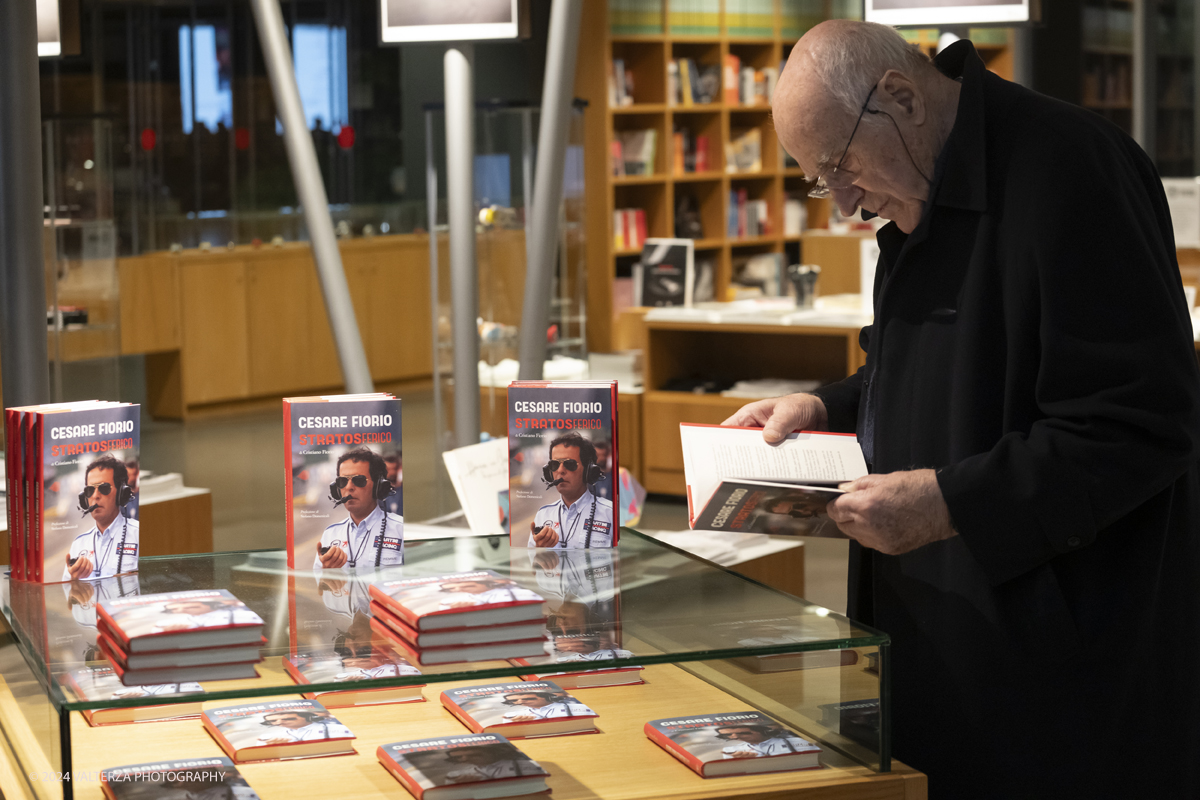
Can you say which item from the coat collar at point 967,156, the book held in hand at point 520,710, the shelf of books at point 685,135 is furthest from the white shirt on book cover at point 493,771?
the shelf of books at point 685,135

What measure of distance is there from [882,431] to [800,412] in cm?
18

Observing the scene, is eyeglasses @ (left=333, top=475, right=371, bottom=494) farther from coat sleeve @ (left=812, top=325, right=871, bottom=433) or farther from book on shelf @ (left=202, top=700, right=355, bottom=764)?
coat sleeve @ (left=812, top=325, right=871, bottom=433)

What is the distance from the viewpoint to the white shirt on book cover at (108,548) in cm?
188

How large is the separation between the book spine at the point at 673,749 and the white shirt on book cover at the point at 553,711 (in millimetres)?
87

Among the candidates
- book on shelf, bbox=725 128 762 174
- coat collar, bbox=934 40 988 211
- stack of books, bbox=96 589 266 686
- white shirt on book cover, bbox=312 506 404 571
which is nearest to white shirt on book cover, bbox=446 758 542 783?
stack of books, bbox=96 589 266 686

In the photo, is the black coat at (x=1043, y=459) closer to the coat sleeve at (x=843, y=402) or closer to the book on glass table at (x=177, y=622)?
the coat sleeve at (x=843, y=402)

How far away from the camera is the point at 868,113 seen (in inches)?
68.3

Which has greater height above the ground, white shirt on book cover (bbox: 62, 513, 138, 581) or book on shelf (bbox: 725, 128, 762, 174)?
book on shelf (bbox: 725, 128, 762, 174)

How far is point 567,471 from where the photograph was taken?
2.06 meters

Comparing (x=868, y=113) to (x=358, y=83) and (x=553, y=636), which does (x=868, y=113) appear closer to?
(x=553, y=636)

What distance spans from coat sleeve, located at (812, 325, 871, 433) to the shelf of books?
20.9 ft

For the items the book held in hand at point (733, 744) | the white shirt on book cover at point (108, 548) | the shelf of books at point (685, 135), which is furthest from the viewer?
the shelf of books at point (685, 135)

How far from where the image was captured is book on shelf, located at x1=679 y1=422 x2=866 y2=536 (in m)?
1.65

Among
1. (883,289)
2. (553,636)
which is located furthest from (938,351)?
(553,636)
